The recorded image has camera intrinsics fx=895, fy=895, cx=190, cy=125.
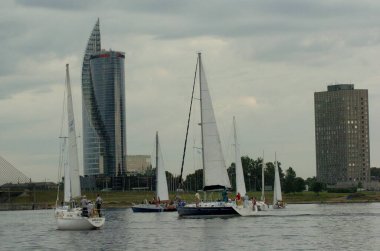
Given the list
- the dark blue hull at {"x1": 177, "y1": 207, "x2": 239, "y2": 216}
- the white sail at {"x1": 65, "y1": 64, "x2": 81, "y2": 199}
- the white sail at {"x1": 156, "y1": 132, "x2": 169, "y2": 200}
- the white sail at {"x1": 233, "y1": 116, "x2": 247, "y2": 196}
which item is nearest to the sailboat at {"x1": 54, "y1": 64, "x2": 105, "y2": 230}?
the white sail at {"x1": 65, "y1": 64, "x2": 81, "y2": 199}

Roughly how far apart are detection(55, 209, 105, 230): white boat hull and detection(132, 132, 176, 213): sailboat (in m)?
62.7

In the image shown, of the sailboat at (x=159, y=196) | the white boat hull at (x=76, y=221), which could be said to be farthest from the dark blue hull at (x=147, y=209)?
the white boat hull at (x=76, y=221)

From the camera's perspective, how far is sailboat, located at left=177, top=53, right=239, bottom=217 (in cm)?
10750

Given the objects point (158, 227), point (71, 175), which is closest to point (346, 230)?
point (158, 227)

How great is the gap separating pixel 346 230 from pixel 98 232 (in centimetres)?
2443

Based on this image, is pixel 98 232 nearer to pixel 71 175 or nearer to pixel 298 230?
pixel 71 175

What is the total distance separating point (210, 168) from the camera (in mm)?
108562

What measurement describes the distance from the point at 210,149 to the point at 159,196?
181ft

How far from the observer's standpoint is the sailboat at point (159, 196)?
156500mm

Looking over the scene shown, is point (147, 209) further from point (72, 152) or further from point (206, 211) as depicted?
point (72, 152)

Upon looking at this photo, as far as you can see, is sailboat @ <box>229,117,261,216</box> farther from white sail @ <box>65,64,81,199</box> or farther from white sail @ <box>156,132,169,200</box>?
white sail @ <box>65,64,81,199</box>

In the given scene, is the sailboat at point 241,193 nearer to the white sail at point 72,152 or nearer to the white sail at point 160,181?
the white sail at point 160,181

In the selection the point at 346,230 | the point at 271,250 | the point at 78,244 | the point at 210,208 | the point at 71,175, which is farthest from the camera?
the point at 210,208

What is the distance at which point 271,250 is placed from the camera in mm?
63750
